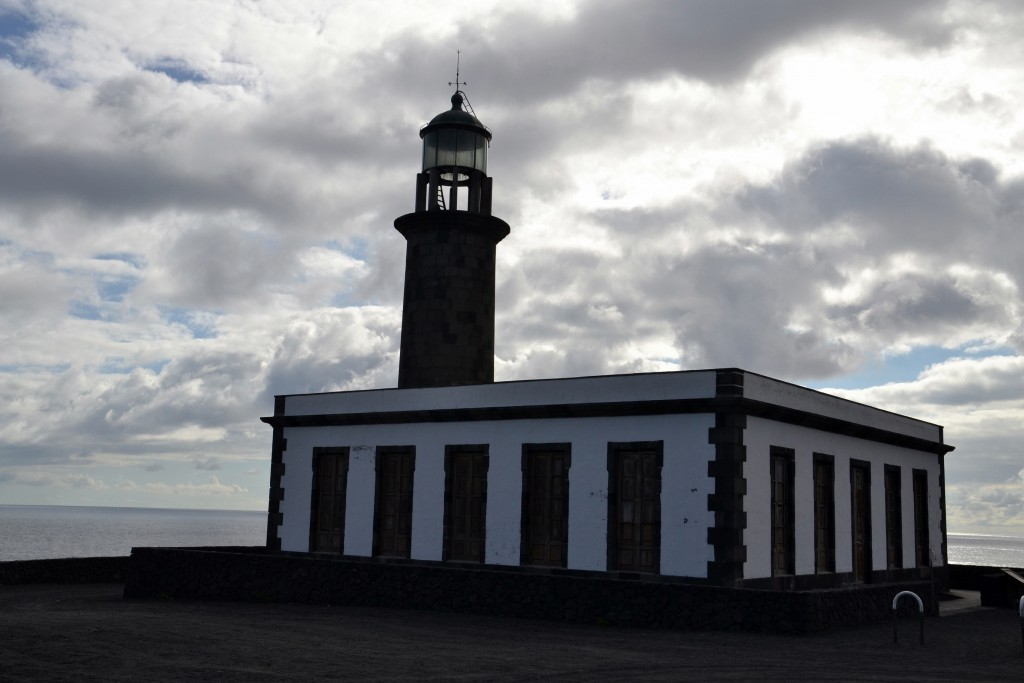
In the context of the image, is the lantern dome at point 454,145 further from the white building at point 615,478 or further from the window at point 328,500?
the window at point 328,500

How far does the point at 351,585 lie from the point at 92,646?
8.91m

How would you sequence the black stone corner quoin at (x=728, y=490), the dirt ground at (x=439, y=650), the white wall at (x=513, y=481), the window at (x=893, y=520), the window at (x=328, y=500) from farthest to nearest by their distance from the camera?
1. the window at (x=893, y=520)
2. the window at (x=328, y=500)
3. the white wall at (x=513, y=481)
4. the black stone corner quoin at (x=728, y=490)
5. the dirt ground at (x=439, y=650)

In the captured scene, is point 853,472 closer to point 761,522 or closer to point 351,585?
point 761,522

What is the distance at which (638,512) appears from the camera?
20625mm

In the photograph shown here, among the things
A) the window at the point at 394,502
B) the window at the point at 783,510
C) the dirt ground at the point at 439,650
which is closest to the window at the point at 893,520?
the window at the point at 783,510

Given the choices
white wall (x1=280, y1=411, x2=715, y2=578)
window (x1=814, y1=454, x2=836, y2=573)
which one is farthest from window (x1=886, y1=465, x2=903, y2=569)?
white wall (x1=280, y1=411, x2=715, y2=578)

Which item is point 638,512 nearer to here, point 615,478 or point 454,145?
point 615,478

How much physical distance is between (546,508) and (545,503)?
0.35 ft

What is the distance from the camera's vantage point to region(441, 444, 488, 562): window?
898 inches

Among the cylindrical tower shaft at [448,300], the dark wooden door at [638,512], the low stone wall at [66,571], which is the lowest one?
the low stone wall at [66,571]

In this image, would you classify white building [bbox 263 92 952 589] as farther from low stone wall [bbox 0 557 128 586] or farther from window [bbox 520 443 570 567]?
low stone wall [bbox 0 557 128 586]

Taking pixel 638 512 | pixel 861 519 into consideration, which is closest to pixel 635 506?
pixel 638 512

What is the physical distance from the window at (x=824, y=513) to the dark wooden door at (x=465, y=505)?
283 inches

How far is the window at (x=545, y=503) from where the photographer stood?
70.8 feet
